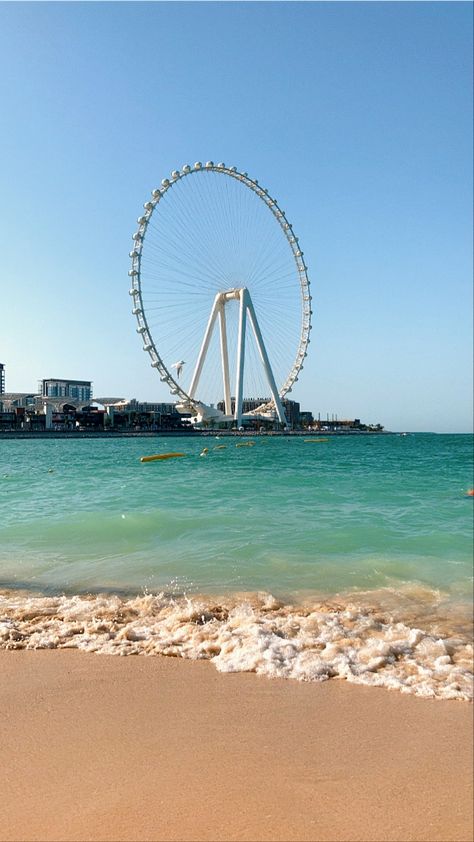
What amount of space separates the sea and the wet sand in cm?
28

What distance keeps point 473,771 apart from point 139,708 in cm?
137

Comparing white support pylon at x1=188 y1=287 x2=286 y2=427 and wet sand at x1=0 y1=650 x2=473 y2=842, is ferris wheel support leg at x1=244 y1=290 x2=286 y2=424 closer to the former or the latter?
white support pylon at x1=188 y1=287 x2=286 y2=427

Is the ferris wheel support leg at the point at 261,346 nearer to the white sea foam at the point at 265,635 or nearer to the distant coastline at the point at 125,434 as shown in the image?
Answer: the distant coastline at the point at 125,434

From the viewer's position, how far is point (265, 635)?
10.4 ft

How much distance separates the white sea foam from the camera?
2.49m

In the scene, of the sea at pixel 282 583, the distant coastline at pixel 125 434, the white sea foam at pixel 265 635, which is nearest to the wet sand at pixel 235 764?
the white sea foam at pixel 265 635

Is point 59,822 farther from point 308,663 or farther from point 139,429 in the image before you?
point 139,429

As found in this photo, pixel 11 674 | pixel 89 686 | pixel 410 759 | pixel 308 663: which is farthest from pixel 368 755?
pixel 11 674

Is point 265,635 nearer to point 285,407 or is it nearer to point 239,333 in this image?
point 239,333

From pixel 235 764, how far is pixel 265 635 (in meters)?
1.30

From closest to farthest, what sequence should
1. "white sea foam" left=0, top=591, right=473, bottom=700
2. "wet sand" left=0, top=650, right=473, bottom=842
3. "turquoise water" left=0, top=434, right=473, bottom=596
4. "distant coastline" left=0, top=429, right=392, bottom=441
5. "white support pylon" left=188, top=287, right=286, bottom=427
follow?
1. "wet sand" left=0, top=650, right=473, bottom=842
2. "white sea foam" left=0, top=591, right=473, bottom=700
3. "turquoise water" left=0, top=434, right=473, bottom=596
4. "white support pylon" left=188, top=287, right=286, bottom=427
5. "distant coastline" left=0, top=429, right=392, bottom=441

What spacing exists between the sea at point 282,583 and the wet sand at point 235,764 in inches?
10.9

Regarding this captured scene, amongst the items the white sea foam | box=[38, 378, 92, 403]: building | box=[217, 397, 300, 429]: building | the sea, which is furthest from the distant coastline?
the white sea foam

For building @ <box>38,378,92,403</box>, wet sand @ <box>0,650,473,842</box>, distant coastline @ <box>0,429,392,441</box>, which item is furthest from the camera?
building @ <box>38,378,92,403</box>
